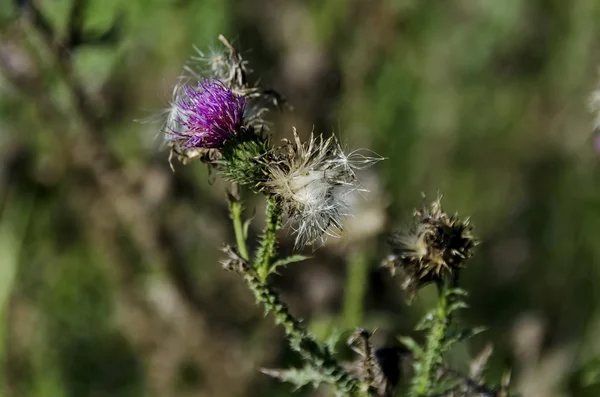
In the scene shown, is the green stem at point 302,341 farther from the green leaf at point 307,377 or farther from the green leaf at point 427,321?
the green leaf at point 427,321

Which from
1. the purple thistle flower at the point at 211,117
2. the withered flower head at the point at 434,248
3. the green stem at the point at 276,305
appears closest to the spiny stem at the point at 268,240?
the green stem at the point at 276,305

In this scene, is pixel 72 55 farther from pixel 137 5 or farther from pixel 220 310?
pixel 220 310

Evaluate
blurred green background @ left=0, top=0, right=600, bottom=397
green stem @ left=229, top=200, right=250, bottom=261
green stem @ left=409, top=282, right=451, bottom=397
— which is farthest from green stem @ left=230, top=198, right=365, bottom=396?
blurred green background @ left=0, top=0, right=600, bottom=397

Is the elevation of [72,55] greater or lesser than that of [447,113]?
lesser

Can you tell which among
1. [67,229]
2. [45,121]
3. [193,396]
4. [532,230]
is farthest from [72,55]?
[532,230]

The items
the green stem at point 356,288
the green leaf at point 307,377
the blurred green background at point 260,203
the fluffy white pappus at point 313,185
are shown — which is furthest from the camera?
the blurred green background at point 260,203
